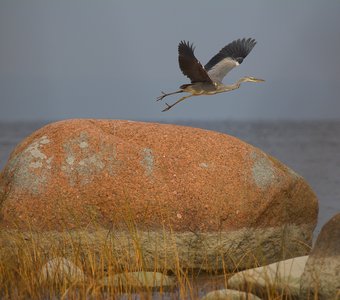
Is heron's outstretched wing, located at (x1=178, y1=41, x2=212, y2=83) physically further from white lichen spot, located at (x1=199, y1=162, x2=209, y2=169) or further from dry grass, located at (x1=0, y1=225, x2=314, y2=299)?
dry grass, located at (x1=0, y1=225, x2=314, y2=299)

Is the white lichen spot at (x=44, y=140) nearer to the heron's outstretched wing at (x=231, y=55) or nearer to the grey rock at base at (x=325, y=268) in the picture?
the heron's outstretched wing at (x=231, y=55)

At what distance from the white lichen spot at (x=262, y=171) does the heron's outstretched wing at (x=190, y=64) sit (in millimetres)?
1047

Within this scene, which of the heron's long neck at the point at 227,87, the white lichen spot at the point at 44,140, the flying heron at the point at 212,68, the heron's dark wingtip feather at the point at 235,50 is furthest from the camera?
the heron's dark wingtip feather at the point at 235,50

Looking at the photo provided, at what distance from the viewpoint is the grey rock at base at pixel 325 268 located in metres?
5.70

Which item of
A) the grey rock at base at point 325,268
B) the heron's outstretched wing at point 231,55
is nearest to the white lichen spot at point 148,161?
the grey rock at base at point 325,268

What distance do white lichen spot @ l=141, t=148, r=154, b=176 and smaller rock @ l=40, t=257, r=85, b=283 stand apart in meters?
1.25

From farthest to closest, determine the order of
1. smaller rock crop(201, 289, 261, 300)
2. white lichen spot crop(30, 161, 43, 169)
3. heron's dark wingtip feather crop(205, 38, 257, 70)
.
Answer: heron's dark wingtip feather crop(205, 38, 257, 70) → white lichen spot crop(30, 161, 43, 169) → smaller rock crop(201, 289, 261, 300)

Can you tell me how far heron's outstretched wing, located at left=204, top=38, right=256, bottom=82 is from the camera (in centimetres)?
968

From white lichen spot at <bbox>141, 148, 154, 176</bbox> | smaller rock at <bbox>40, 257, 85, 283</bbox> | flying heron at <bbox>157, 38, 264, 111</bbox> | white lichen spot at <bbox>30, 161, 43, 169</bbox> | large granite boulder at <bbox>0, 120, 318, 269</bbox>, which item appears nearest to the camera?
smaller rock at <bbox>40, 257, 85, 283</bbox>

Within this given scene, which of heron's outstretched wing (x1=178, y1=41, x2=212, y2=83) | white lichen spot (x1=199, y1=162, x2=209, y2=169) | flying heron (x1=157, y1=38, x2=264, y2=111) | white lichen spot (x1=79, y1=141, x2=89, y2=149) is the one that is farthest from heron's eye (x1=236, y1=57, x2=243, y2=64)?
white lichen spot (x1=79, y1=141, x2=89, y2=149)

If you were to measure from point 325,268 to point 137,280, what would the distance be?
1.35 m

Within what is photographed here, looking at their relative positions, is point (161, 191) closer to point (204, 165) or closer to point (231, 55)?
point (204, 165)

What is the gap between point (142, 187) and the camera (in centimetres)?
740

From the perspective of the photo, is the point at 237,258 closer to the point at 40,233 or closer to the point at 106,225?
the point at 106,225
